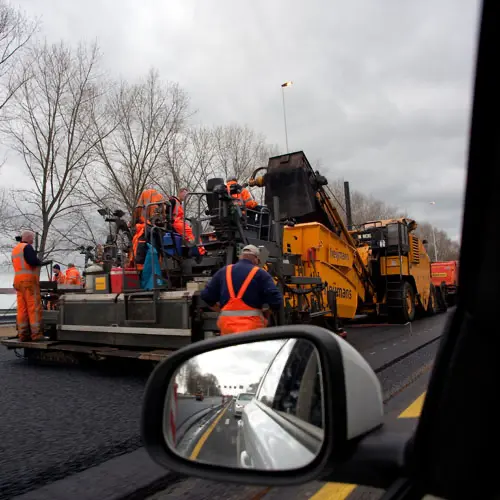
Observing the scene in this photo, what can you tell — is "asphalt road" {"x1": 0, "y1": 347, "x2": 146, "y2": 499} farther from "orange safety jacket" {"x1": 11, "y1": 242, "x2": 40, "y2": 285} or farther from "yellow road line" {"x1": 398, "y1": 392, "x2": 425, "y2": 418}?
"yellow road line" {"x1": 398, "y1": 392, "x2": 425, "y2": 418}

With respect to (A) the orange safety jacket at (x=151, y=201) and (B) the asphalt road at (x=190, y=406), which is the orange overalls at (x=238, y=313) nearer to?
(A) the orange safety jacket at (x=151, y=201)

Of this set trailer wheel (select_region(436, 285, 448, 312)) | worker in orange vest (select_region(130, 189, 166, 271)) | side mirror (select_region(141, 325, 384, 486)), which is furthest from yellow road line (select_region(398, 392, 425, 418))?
trailer wheel (select_region(436, 285, 448, 312))

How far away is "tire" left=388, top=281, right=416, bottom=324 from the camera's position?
38.9 feet

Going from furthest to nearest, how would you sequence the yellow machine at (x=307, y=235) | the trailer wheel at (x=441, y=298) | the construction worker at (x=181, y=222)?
the trailer wheel at (x=441, y=298) < the yellow machine at (x=307, y=235) < the construction worker at (x=181, y=222)

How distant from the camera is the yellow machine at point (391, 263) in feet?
39.3

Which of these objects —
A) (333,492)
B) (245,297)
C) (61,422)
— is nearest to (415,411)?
(333,492)

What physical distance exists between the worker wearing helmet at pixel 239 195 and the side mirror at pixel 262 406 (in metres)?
4.58

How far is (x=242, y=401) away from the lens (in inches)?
60.2

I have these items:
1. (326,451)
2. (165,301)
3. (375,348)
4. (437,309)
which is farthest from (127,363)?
(437,309)

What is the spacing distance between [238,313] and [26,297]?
4381 mm

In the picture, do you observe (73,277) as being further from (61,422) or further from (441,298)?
(441,298)

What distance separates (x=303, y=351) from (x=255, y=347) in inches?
9.6

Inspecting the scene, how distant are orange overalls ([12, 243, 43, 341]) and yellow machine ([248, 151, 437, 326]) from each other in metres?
4.13

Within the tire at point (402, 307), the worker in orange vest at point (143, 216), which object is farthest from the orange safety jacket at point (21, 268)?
the tire at point (402, 307)
